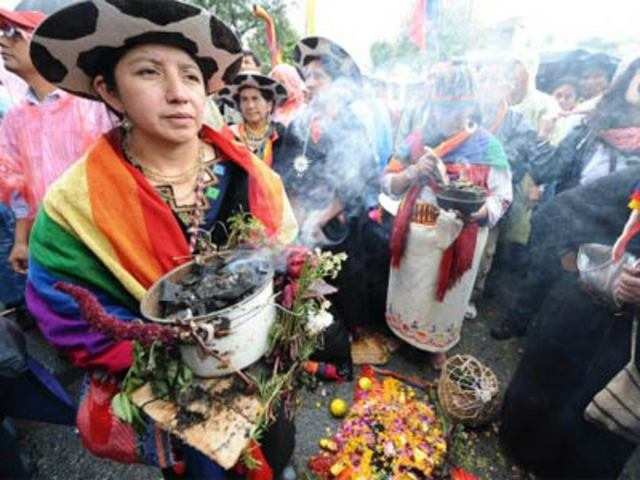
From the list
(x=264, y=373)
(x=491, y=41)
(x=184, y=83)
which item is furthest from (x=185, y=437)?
(x=491, y=41)

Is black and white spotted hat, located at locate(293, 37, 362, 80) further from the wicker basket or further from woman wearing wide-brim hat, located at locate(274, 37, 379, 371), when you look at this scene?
the wicker basket

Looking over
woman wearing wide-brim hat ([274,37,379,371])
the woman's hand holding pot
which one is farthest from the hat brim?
the woman's hand holding pot

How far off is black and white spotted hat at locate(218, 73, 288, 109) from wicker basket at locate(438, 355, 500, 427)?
145 inches

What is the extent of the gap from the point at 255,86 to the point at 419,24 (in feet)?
8.68

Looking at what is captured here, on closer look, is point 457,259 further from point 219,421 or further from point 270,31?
point 270,31

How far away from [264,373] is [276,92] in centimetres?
403

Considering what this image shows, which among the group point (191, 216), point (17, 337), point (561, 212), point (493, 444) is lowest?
point (493, 444)

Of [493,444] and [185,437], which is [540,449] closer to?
[493,444]

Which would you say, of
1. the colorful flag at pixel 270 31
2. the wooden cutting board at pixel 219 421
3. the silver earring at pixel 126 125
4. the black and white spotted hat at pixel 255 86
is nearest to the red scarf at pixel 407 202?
the black and white spotted hat at pixel 255 86

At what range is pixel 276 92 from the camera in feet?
15.3

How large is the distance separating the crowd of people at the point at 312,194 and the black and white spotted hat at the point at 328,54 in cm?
3

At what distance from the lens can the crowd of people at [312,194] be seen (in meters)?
1.58

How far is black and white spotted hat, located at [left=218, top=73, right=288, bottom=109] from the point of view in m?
4.45

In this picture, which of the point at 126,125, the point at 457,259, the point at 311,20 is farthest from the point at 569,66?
the point at 126,125
